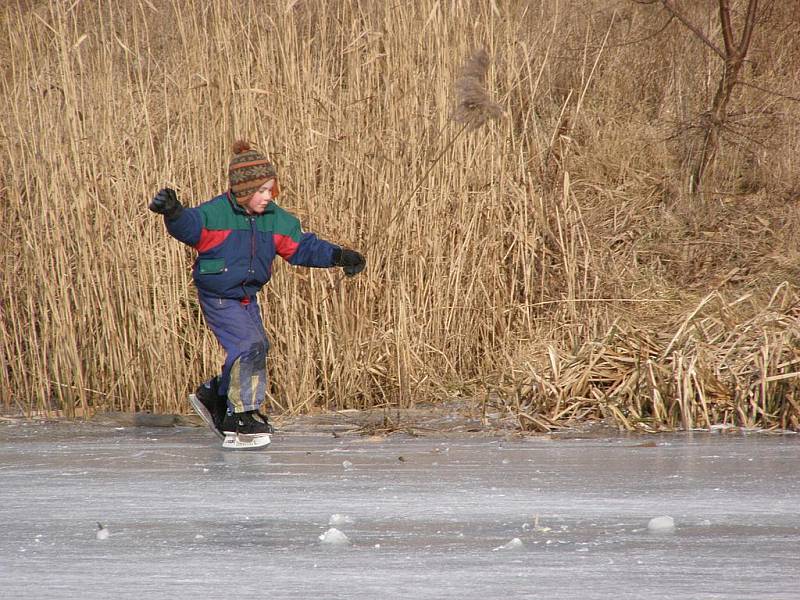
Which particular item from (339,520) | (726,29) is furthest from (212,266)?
(726,29)

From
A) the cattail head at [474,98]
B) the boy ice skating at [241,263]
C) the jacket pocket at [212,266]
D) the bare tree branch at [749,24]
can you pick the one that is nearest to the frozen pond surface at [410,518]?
the boy ice skating at [241,263]

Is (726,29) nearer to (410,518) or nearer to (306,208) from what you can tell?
(306,208)

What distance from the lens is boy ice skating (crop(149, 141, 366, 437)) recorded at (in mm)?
4855

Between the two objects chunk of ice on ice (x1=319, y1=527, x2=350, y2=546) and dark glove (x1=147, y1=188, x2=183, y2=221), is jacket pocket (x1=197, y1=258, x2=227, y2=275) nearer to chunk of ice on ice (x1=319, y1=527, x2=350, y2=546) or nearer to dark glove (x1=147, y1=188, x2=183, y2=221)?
dark glove (x1=147, y1=188, x2=183, y2=221)

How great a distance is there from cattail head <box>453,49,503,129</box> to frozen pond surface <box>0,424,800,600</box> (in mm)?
1650

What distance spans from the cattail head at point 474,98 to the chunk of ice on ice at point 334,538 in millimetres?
3146

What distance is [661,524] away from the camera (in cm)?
314

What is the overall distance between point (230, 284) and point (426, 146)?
185cm

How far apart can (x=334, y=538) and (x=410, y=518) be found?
344 mm

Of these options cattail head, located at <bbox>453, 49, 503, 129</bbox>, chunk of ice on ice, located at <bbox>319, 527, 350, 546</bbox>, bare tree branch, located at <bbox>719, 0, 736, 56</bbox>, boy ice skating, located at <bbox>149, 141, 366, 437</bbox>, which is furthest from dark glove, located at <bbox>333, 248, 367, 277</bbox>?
bare tree branch, located at <bbox>719, 0, 736, 56</bbox>

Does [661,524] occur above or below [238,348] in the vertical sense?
below

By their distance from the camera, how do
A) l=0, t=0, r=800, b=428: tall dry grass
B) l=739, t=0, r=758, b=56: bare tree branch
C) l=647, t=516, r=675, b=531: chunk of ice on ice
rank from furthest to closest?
l=739, t=0, r=758, b=56: bare tree branch
l=0, t=0, r=800, b=428: tall dry grass
l=647, t=516, r=675, b=531: chunk of ice on ice

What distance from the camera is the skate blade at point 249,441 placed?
488 cm

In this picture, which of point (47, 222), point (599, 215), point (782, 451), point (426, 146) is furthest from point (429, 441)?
point (599, 215)
